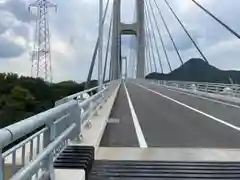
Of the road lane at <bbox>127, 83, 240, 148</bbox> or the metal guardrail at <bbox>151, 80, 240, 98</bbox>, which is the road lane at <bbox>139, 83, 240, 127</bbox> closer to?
the road lane at <bbox>127, 83, 240, 148</bbox>

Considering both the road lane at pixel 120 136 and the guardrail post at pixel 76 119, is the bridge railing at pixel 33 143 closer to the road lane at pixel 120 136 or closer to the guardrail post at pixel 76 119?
the guardrail post at pixel 76 119

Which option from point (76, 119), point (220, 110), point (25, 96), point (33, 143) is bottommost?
point (25, 96)

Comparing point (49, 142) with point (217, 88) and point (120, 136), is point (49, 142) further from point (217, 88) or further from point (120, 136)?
point (217, 88)

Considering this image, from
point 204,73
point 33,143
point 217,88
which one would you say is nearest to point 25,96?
point 204,73

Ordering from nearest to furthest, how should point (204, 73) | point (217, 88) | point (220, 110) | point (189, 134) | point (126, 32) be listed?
point (189, 134) → point (220, 110) → point (217, 88) → point (204, 73) → point (126, 32)

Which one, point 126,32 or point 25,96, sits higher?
point 126,32

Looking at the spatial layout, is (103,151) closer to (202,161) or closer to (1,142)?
(202,161)

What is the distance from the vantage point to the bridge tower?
66.4 metres

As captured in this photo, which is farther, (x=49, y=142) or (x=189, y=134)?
(x=189, y=134)

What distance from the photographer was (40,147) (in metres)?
5.84

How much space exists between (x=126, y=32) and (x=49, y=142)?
75.4 m

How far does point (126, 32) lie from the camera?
81.1 m

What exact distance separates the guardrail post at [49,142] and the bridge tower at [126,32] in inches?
2243

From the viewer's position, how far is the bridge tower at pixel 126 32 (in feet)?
218
